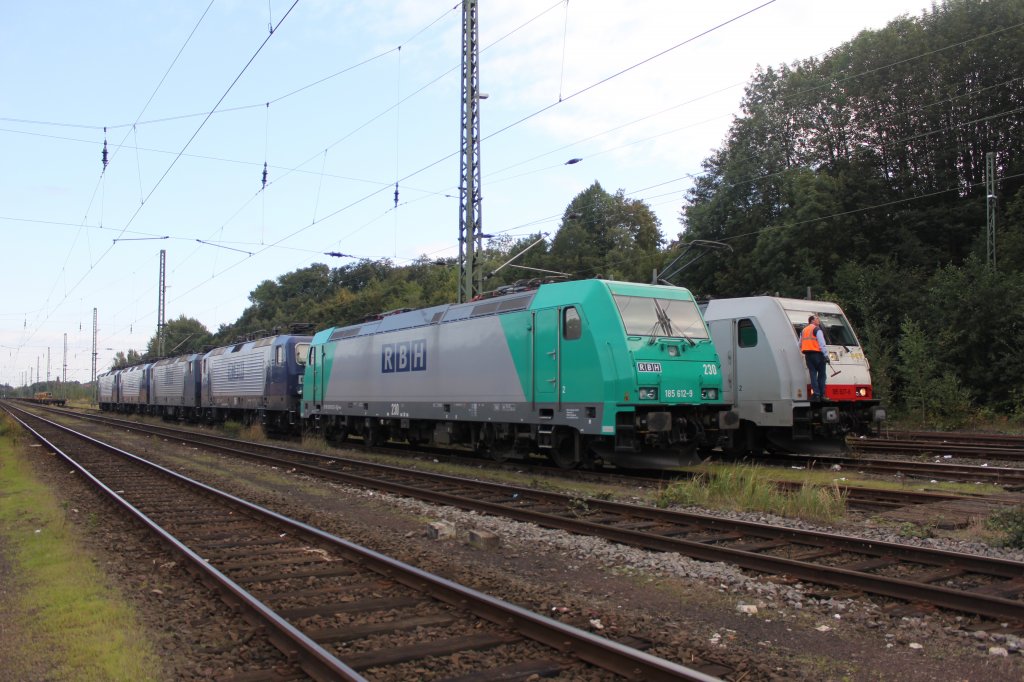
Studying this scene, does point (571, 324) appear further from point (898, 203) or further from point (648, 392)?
point (898, 203)

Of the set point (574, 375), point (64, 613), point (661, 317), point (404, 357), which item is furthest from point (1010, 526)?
point (404, 357)

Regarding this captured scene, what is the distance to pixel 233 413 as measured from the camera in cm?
3272

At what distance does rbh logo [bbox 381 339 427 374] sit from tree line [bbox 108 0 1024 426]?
5359mm

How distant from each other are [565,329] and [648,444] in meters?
2.37

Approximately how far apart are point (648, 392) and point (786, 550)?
16.6ft

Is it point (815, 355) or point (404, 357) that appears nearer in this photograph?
point (815, 355)

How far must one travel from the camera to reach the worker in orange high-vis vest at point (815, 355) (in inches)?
565

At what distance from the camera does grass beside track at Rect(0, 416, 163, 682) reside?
4.71 meters

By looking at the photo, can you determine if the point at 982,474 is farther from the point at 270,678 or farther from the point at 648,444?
the point at 270,678

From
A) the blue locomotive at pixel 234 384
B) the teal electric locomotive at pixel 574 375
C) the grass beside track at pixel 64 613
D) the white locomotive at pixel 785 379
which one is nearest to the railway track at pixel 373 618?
the grass beside track at pixel 64 613

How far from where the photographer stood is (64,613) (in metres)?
5.86

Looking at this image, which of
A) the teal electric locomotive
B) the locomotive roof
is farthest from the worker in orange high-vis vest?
the teal electric locomotive

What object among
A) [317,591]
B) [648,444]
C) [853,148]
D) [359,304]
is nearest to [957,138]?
[853,148]

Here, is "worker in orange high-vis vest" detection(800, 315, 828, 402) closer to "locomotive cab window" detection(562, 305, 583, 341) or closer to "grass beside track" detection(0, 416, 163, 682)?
"locomotive cab window" detection(562, 305, 583, 341)
